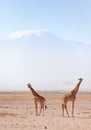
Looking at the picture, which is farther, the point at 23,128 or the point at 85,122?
the point at 85,122

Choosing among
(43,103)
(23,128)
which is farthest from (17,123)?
(43,103)

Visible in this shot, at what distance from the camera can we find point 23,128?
67.8ft

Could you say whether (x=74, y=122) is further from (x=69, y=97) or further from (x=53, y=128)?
(x=69, y=97)

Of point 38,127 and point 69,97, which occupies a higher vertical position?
point 69,97

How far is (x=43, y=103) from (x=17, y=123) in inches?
231

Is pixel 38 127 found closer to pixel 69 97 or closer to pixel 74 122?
pixel 74 122

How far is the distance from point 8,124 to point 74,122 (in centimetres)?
344

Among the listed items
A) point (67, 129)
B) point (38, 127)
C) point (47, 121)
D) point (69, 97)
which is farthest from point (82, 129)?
point (69, 97)

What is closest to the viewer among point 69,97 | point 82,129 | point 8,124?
point 82,129

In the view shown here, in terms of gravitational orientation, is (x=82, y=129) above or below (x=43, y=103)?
below

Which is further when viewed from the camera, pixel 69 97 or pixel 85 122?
pixel 69 97

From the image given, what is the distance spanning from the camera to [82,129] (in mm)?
20359

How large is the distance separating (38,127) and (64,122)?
2.52 metres

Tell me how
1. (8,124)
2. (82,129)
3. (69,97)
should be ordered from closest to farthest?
(82,129)
(8,124)
(69,97)
